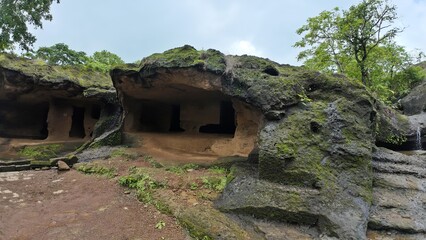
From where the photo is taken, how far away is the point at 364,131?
6500 mm

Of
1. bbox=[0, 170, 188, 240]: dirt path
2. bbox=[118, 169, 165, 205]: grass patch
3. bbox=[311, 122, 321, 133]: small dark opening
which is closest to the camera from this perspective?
bbox=[0, 170, 188, 240]: dirt path

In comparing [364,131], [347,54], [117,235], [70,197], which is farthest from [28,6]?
[347,54]

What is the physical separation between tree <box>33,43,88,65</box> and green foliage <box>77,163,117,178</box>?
21858 mm

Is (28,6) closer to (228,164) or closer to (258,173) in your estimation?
(228,164)

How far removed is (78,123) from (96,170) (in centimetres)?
893

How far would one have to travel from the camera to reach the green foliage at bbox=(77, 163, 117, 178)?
7.12m

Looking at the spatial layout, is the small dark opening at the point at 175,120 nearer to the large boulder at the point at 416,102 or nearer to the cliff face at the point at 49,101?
the cliff face at the point at 49,101

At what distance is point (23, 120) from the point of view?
1523 cm

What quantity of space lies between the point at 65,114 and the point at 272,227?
1270cm

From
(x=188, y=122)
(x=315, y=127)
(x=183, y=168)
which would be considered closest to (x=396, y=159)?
(x=315, y=127)

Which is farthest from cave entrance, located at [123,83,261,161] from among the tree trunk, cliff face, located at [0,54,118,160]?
the tree trunk

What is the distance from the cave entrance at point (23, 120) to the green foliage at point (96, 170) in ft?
28.3

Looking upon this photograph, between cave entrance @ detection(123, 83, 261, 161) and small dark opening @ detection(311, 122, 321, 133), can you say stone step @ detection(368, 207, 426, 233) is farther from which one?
cave entrance @ detection(123, 83, 261, 161)

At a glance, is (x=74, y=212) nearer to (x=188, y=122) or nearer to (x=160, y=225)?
(x=160, y=225)
